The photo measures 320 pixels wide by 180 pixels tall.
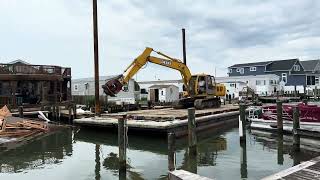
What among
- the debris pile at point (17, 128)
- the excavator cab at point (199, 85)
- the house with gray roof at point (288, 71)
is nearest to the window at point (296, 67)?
the house with gray roof at point (288, 71)

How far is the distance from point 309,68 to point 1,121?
6565cm

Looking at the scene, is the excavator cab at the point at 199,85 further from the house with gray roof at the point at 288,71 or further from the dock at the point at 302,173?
the house with gray roof at the point at 288,71

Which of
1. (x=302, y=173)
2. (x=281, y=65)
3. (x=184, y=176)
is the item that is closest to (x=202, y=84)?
(x=302, y=173)

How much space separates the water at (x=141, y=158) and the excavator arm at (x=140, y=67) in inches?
136

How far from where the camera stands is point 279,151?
1788cm

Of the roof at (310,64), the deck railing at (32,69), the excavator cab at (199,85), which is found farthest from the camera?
the roof at (310,64)

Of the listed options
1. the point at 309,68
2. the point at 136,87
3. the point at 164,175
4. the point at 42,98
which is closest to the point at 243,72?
the point at 309,68

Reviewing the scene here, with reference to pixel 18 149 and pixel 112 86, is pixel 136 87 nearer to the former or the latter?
pixel 112 86

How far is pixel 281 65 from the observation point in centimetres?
7212

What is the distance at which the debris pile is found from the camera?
21.9 meters

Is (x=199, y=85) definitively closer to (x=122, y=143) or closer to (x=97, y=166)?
(x=97, y=166)

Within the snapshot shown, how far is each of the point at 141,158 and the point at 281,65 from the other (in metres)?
60.7

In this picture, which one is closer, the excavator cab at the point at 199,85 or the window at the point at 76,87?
the excavator cab at the point at 199,85

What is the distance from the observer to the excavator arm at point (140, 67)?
2478 centimetres
